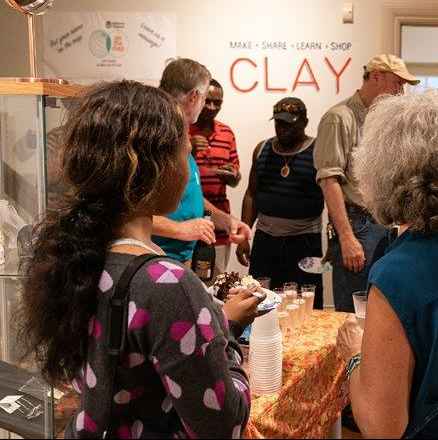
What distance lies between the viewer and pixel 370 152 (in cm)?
114

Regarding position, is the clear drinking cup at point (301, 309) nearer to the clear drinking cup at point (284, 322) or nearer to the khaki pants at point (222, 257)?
the clear drinking cup at point (284, 322)

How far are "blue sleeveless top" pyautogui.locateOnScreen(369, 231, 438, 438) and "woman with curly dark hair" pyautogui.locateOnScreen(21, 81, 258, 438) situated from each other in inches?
12.5

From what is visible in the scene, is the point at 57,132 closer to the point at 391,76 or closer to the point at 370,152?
the point at 370,152

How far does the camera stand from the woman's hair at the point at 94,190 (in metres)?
0.78

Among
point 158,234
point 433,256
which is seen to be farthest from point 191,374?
point 158,234

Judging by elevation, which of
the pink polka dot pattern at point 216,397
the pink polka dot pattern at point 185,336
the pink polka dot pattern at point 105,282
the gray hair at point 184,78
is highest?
the gray hair at point 184,78

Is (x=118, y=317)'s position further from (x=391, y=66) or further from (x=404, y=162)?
(x=391, y=66)

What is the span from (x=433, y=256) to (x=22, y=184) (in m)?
0.85

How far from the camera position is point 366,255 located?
96.1 inches

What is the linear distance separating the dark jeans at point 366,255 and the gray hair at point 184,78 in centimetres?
92

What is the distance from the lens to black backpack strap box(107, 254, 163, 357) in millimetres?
753

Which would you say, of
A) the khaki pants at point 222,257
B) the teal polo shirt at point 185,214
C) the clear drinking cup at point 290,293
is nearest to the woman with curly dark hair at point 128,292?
the clear drinking cup at point 290,293

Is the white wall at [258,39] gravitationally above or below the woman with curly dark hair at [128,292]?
above

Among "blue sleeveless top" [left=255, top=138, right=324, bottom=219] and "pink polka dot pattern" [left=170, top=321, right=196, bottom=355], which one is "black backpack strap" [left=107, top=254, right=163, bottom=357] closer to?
"pink polka dot pattern" [left=170, top=321, right=196, bottom=355]
